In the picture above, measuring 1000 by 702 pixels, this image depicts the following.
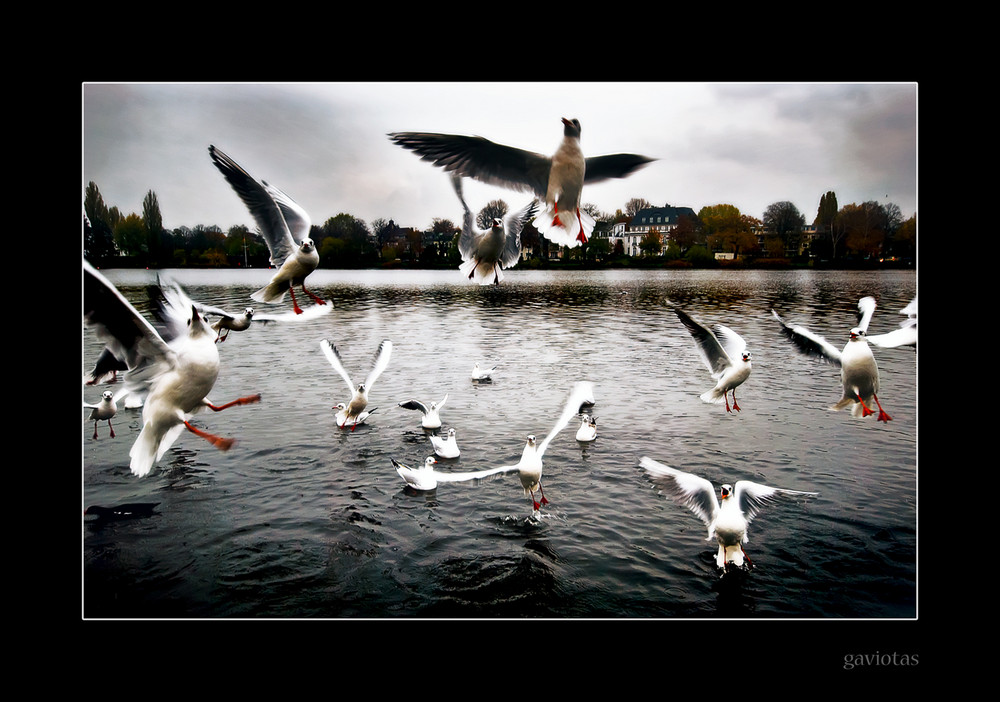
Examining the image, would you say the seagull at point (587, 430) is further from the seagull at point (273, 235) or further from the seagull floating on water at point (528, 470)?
the seagull at point (273, 235)

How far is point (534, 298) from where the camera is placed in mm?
5613

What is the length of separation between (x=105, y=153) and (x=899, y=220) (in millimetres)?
5507

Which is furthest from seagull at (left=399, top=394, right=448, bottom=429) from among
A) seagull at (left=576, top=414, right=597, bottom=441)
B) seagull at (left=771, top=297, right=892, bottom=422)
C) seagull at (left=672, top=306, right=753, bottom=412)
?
seagull at (left=771, top=297, right=892, bottom=422)

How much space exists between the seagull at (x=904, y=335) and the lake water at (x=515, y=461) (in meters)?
0.18

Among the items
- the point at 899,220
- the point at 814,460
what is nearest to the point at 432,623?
the point at 814,460

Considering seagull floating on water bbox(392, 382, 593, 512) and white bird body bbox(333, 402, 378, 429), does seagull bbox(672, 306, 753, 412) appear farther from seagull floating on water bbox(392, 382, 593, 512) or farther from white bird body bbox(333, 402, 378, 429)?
white bird body bbox(333, 402, 378, 429)

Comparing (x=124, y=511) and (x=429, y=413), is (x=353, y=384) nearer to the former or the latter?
(x=429, y=413)

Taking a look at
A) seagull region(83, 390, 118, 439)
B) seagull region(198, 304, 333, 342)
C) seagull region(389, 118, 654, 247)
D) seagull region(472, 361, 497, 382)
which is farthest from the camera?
seagull region(472, 361, 497, 382)

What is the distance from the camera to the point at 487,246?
10.1 feet

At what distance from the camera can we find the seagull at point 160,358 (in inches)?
122

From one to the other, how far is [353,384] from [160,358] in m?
2.20

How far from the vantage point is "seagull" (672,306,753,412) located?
404cm

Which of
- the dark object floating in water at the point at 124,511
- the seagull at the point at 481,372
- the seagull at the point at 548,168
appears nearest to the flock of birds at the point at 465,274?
the seagull at the point at 548,168

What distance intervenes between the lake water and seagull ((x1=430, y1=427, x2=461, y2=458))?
0.11 m
